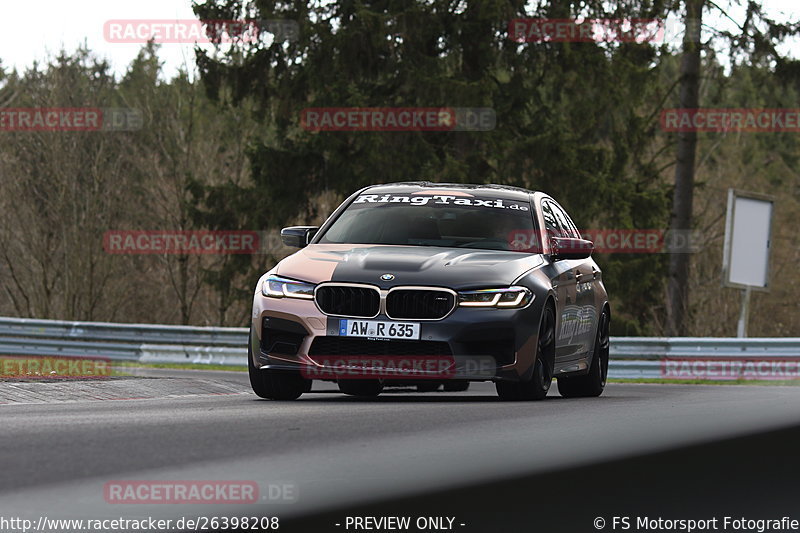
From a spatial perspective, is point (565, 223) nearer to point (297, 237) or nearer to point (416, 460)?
point (297, 237)

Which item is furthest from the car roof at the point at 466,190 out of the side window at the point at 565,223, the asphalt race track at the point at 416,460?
the asphalt race track at the point at 416,460

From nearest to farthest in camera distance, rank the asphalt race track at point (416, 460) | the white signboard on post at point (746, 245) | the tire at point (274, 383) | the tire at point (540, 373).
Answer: the asphalt race track at point (416, 460) → the tire at point (540, 373) → the tire at point (274, 383) → the white signboard on post at point (746, 245)

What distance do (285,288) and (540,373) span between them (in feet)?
6.36

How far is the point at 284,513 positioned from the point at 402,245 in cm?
698

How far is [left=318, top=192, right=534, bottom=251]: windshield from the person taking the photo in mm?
10383

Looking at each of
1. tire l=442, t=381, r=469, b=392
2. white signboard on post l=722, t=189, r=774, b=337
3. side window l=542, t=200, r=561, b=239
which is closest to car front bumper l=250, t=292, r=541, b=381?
side window l=542, t=200, r=561, b=239

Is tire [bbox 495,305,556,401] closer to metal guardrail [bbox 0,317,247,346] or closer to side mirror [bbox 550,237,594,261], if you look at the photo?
side mirror [bbox 550,237,594,261]

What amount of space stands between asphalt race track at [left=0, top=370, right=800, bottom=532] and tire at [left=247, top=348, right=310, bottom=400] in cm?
104

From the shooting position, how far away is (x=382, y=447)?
18.7ft

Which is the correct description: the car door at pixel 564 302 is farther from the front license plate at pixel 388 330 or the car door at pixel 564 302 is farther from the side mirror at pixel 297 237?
the side mirror at pixel 297 237

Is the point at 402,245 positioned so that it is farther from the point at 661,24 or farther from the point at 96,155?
the point at 96,155

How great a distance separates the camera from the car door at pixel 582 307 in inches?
424

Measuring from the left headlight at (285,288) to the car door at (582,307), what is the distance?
2.29 metres

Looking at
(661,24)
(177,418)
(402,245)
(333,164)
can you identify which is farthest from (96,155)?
(177,418)
